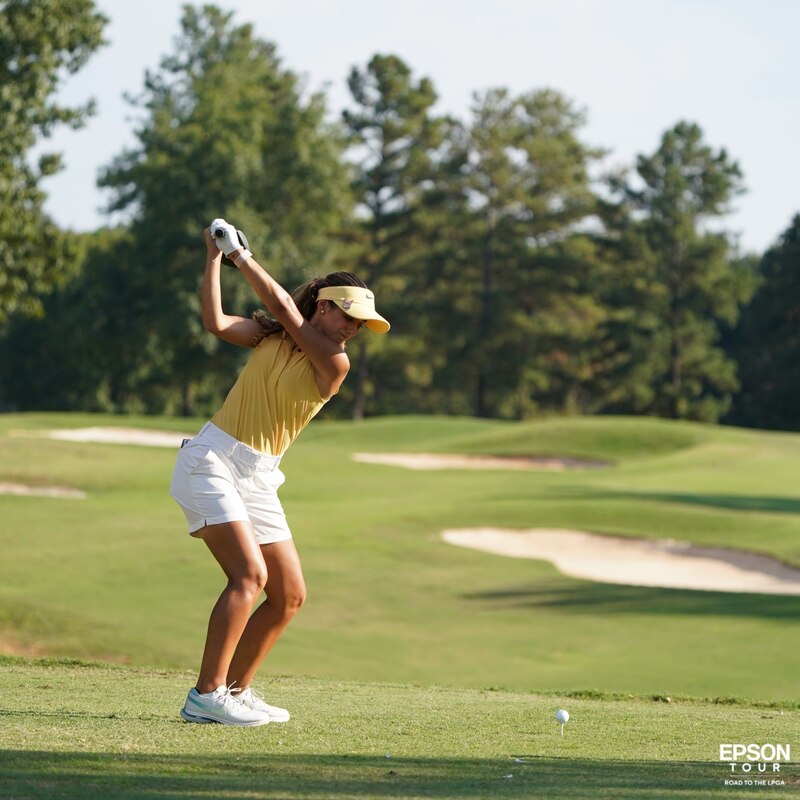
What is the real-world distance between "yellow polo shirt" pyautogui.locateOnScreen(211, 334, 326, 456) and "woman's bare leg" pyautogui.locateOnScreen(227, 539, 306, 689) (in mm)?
532

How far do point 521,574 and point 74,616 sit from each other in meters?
6.40

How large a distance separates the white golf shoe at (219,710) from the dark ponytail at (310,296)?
5.49 feet

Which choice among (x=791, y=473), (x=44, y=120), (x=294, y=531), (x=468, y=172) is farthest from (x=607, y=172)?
(x=294, y=531)

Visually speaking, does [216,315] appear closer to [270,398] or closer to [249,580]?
[270,398]

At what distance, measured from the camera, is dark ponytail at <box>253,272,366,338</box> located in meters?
6.42

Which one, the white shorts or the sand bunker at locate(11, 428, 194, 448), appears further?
the sand bunker at locate(11, 428, 194, 448)

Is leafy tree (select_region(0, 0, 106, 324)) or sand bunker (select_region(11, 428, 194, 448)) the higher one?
leafy tree (select_region(0, 0, 106, 324))

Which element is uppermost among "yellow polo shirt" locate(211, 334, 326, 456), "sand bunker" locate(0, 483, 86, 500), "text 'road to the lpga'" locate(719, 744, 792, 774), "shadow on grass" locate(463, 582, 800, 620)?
"yellow polo shirt" locate(211, 334, 326, 456)

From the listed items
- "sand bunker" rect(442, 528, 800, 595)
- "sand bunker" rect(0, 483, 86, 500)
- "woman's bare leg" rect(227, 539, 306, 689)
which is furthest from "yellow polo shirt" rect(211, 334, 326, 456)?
"sand bunker" rect(0, 483, 86, 500)

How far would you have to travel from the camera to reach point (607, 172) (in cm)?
6794

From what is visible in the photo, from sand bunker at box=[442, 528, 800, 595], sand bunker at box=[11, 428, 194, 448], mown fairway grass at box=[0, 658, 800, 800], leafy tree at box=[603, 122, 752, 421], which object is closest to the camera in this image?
mown fairway grass at box=[0, 658, 800, 800]

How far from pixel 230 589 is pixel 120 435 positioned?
3253cm

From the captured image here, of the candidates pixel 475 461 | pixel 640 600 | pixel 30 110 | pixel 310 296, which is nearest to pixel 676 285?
pixel 475 461

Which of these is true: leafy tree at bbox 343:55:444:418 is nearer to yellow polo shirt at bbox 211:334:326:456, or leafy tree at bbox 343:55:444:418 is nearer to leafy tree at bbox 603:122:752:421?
leafy tree at bbox 603:122:752:421
